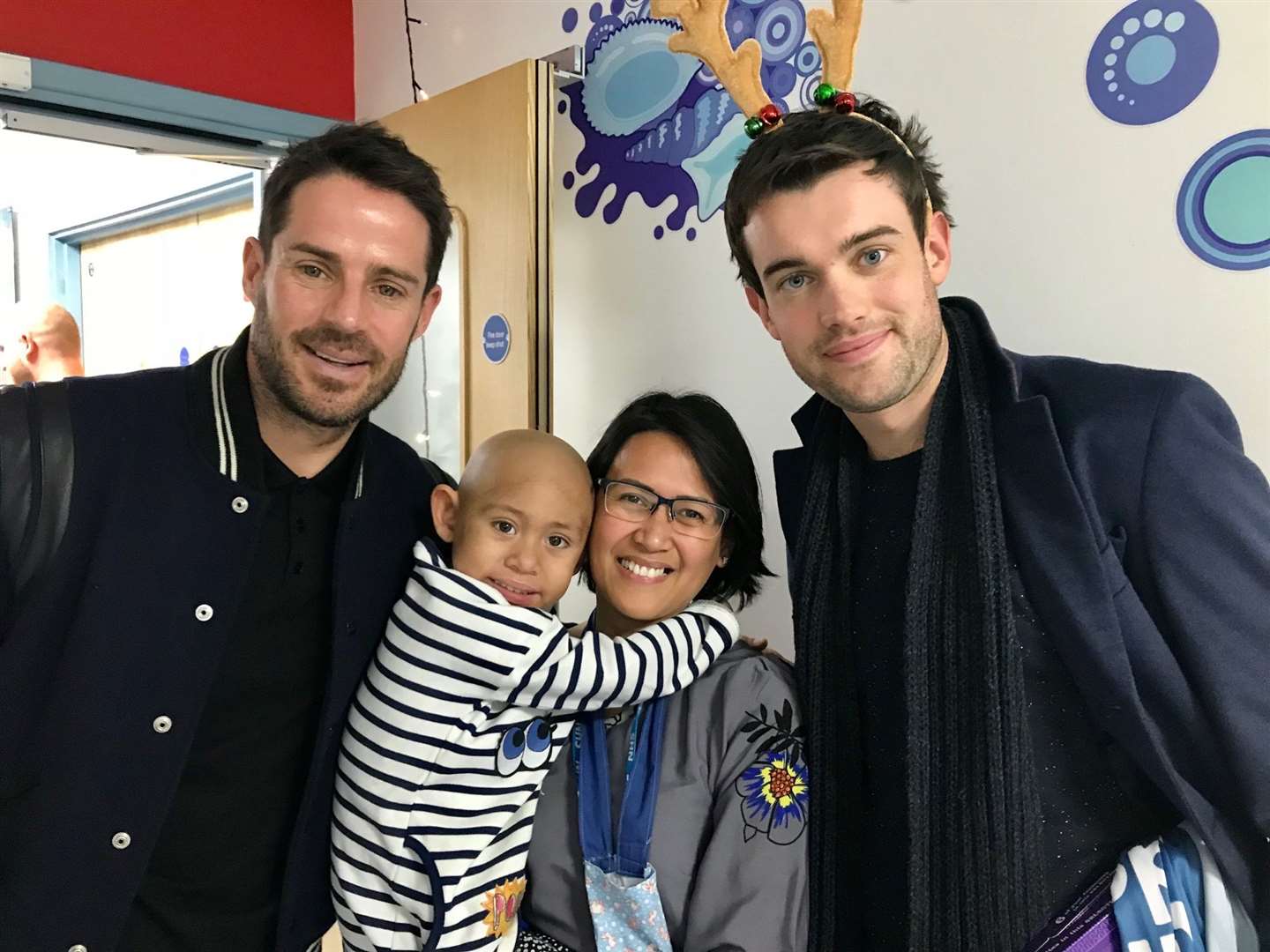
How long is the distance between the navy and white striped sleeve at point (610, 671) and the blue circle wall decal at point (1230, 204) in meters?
1.00

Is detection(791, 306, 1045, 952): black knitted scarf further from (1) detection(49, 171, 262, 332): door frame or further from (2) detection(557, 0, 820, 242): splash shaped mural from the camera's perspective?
(1) detection(49, 171, 262, 332): door frame

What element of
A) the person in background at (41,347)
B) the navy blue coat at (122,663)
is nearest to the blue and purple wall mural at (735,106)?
the navy blue coat at (122,663)

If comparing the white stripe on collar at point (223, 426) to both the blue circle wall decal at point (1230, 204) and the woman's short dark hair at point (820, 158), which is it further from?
the blue circle wall decal at point (1230, 204)

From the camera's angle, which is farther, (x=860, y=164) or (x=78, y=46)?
(x=78, y=46)

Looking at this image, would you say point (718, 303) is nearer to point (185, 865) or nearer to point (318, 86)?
point (185, 865)

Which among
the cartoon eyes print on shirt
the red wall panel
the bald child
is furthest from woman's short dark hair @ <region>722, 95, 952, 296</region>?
the red wall panel

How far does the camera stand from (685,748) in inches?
53.9

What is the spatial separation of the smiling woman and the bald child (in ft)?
0.16

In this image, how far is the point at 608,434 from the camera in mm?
1641

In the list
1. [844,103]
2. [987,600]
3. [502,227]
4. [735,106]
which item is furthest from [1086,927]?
[502,227]

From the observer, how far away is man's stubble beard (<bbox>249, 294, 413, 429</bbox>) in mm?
1447

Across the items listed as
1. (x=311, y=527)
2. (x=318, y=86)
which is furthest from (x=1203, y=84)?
(x=318, y=86)

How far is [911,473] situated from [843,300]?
10.4 inches

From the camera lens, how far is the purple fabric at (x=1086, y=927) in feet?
3.80
